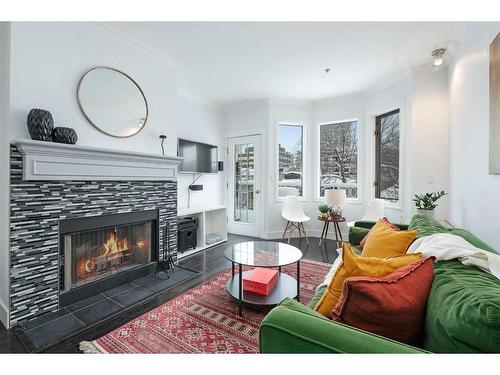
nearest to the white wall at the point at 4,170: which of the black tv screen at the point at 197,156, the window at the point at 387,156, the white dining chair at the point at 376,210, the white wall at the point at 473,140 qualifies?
the black tv screen at the point at 197,156

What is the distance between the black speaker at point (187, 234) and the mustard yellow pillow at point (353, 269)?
102 inches

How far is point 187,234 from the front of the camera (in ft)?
11.4

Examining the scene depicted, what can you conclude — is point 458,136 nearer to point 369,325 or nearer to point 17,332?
point 369,325

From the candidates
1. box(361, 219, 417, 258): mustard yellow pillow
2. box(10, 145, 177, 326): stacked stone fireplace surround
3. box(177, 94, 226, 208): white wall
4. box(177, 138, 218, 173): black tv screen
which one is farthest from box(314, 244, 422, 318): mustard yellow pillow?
box(177, 94, 226, 208): white wall

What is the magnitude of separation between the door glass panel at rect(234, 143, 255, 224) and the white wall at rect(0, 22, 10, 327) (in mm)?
3335

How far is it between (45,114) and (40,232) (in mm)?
927

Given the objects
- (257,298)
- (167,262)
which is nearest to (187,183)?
(167,262)

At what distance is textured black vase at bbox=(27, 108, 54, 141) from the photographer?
1.79 meters

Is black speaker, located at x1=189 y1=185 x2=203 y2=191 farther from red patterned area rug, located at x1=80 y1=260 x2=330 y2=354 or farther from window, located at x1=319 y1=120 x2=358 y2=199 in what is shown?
window, located at x1=319 y1=120 x2=358 y2=199

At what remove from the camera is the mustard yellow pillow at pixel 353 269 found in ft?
3.45

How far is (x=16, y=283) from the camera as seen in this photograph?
5.76 ft

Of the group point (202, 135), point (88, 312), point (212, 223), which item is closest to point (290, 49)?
point (202, 135)

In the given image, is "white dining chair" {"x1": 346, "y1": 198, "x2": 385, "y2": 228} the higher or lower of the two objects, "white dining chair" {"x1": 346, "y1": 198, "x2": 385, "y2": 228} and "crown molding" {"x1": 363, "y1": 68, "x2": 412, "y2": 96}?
the lower
